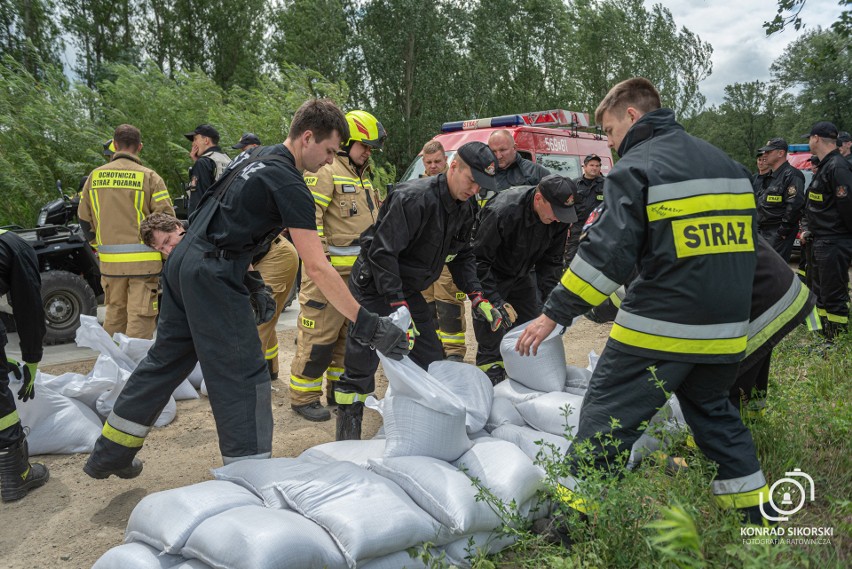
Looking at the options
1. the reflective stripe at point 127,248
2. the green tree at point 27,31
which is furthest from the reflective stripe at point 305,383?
the green tree at point 27,31

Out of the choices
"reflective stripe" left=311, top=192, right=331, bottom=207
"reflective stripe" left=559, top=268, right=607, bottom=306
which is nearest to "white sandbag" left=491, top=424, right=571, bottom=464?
"reflective stripe" left=559, top=268, right=607, bottom=306

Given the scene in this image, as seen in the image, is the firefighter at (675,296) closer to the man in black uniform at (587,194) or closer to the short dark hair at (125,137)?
the short dark hair at (125,137)

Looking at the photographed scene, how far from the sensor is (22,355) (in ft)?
9.88

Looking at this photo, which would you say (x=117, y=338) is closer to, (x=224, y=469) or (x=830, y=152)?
(x=224, y=469)

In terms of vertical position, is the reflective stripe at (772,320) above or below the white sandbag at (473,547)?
above

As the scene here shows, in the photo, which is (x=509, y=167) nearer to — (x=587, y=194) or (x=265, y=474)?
(x=587, y=194)

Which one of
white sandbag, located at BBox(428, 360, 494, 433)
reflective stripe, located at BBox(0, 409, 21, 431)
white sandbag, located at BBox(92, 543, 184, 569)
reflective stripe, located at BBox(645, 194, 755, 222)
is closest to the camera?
white sandbag, located at BBox(92, 543, 184, 569)

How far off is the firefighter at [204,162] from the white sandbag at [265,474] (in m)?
3.43

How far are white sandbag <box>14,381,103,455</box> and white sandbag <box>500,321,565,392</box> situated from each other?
2202mm

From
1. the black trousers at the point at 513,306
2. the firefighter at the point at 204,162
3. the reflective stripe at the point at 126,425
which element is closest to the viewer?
the reflective stripe at the point at 126,425

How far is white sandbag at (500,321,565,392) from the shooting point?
3.47 m

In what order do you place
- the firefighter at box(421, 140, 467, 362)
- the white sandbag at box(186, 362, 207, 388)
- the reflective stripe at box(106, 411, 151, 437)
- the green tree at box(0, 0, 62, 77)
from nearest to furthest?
the reflective stripe at box(106, 411, 151, 437)
the white sandbag at box(186, 362, 207, 388)
the firefighter at box(421, 140, 467, 362)
the green tree at box(0, 0, 62, 77)

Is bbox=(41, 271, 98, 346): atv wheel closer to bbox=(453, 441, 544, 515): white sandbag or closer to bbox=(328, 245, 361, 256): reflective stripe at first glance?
bbox=(328, 245, 361, 256): reflective stripe

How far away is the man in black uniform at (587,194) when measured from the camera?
7227 mm
